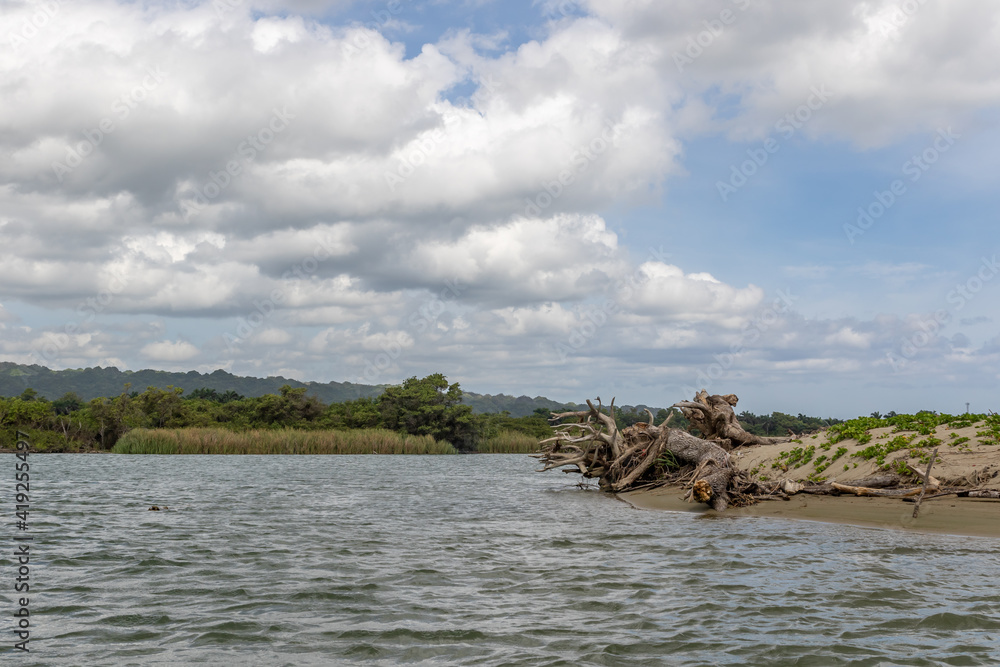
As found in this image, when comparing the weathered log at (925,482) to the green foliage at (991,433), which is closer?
the weathered log at (925,482)

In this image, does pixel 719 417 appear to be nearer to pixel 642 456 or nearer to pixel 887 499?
pixel 642 456

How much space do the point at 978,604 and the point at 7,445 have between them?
79291 millimetres

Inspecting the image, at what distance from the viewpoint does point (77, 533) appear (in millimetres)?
14438

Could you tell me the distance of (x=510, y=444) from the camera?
79.2 m

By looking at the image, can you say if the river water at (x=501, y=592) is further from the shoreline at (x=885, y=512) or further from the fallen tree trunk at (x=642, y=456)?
the fallen tree trunk at (x=642, y=456)

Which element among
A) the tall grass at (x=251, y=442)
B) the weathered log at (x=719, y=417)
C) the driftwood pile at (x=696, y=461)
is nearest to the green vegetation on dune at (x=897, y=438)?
the driftwood pile at (x=696, y=461)

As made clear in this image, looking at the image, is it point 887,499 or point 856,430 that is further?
point 856,430

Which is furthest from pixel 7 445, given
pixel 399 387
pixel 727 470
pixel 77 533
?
pixel 727 470

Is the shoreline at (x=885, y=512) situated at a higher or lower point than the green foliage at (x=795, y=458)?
lower

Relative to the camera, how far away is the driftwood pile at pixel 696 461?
16391mm

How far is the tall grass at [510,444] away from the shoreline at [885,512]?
192 feet

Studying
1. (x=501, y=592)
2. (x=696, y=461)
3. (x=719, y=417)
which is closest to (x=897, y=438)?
(x=696, y=461)

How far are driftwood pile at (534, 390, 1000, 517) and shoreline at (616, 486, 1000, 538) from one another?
0.22 metres

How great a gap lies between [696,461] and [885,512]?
686 cm
